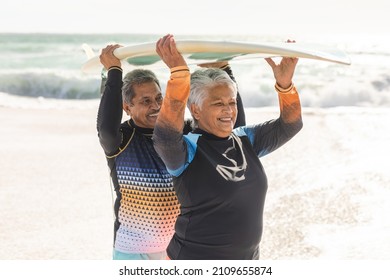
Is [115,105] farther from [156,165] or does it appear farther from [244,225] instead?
[244,225]

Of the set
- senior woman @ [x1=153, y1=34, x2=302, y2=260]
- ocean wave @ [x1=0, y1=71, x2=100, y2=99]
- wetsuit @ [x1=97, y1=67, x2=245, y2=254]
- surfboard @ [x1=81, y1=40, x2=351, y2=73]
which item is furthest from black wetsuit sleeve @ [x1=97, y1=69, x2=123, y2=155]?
ocean wave @ [x1=0, y1=71, x2=100, y2=99]

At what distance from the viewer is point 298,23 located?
3909 centimetres

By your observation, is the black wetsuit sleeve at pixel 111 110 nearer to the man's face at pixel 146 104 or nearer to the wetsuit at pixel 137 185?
the wetsuit at pixel 137 185

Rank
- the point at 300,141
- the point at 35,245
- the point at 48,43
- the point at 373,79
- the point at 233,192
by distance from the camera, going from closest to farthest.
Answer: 1. the point at 233,192
2. the point at 35,245
3. the point at 300,141
4. the point at 373,79
5. the point at 48,43

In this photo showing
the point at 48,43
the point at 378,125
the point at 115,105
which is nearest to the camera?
the point at 115,105

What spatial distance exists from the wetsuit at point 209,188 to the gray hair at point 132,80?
430 millimetres

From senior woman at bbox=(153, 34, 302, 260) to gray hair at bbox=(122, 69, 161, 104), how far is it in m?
0.34

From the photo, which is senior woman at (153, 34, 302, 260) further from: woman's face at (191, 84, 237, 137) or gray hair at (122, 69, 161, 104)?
gray hair at (122, 69, 161, 104)

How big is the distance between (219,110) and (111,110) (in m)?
0.45

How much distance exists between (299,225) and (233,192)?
13.0 feet

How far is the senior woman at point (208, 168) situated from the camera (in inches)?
86.3

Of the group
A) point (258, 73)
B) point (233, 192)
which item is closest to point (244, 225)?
point (233, 192)

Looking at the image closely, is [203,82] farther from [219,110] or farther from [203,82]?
[219,110]

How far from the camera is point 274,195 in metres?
7.25
